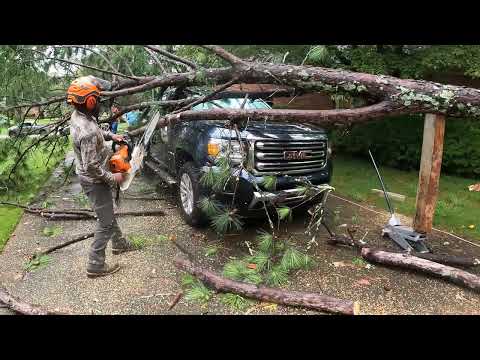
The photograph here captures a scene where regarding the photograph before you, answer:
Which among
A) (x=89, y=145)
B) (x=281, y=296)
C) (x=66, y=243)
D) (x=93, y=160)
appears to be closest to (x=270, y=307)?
(x=281, y=296)

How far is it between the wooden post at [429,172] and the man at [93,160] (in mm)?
3465

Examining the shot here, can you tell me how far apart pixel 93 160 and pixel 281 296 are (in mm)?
2185

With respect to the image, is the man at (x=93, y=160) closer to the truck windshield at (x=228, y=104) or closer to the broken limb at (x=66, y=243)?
the broken limb at (x=66, y=243)

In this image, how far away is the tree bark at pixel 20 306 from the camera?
3.42m

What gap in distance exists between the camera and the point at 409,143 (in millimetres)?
8586

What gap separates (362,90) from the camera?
4238mm

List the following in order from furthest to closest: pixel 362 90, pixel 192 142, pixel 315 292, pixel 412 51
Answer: pixel 412 51, pixel 192 142, pixel 362 90, pixel 315 292

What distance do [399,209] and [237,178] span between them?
328 cm

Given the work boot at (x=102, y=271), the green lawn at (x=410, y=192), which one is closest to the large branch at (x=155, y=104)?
the work boot at (x=102, y=271)

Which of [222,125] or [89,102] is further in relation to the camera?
[222,125]

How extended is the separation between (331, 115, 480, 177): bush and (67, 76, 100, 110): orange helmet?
515 centimetres

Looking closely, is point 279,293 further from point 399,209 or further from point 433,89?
point 399,209
